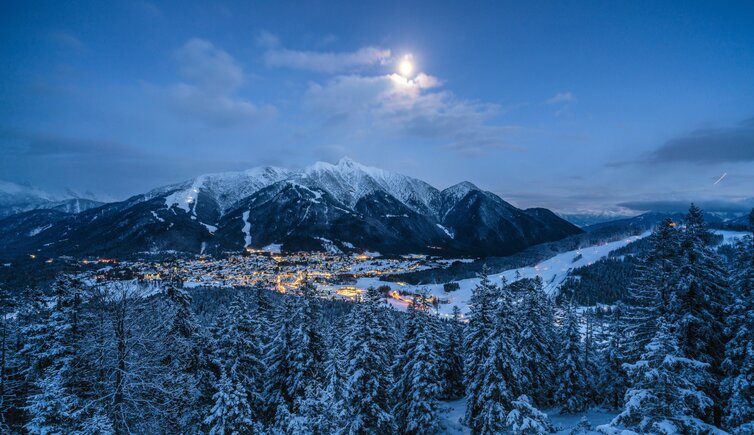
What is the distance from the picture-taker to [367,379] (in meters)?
22.1

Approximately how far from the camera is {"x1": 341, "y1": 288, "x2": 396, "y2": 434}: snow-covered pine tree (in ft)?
70.7

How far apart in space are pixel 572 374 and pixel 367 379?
22093 mm

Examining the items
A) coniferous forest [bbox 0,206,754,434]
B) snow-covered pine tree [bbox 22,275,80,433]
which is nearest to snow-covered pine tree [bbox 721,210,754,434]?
coniferous forest [bbox 0,206,754,434]

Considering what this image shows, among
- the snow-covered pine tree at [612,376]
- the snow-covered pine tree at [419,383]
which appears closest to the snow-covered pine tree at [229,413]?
the snow-covered pine tree at [419,383]

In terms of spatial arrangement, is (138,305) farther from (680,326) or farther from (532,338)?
(532,338)

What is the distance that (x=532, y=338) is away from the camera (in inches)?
1346

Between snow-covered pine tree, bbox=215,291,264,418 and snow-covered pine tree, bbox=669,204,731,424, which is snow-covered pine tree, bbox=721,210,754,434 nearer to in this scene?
snow-covered pine tree, bbox=669,204,731,424

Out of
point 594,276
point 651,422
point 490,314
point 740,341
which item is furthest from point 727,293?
point 594,276

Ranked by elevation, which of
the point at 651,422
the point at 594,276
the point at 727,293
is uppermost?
the point at 727,293

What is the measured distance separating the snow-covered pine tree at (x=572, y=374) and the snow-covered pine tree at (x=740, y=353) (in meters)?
14.1

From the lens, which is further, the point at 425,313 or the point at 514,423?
the point at 425,313

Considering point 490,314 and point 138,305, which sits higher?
point 138,305

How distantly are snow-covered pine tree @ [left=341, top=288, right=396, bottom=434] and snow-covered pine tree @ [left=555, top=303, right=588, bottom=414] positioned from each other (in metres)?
19.1

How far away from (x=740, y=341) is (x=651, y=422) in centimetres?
1317
